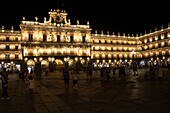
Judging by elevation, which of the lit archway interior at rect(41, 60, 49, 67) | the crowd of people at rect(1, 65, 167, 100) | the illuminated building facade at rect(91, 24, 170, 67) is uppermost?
the illuminated building facade at rect(91, 24, 170, 67)

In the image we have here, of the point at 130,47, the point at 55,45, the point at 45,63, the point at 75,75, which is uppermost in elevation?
the point at 130,47

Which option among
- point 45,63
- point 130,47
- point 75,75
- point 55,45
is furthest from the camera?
point 130,47

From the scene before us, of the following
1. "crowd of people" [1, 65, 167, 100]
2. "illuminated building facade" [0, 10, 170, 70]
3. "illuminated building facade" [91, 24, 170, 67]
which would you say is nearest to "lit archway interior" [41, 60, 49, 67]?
"illuminated building facade" [0, 10, 170, 70]

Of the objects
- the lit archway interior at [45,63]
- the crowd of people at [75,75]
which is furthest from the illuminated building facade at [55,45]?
the crowd of people at [75,75]

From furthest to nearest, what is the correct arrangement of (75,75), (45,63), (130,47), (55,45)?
(130,47), (45,63), (55,45), (75,75)

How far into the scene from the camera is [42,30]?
6025 centimetres

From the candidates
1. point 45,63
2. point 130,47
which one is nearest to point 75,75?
point 45,63

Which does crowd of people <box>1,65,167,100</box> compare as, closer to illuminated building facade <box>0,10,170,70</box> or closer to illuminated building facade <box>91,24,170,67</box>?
illuminated building facade <box>0,10,170,70</box>

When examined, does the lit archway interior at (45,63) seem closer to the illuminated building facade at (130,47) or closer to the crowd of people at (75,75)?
the illuminated building facade at (130,47)

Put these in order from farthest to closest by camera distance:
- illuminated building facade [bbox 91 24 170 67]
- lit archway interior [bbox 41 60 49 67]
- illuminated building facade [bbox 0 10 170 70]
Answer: illuminated building facade [bbox 91 24 170 67] → lit archway interior [bbox 41 60 49 67] → illuminated building facade [bbox 0 10 170 70]

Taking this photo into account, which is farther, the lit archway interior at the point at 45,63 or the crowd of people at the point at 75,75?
the lit archway interior at the point at 45,63

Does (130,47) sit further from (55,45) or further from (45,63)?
(45,63)

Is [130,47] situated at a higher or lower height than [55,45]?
higher

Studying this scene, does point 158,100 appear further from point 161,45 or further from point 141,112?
point 161,45
